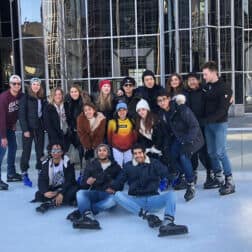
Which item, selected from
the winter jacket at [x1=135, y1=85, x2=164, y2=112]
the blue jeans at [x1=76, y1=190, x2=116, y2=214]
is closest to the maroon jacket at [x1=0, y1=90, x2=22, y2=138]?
the winter jacket at [x1=135, y1=85, x2=164, y2=112]

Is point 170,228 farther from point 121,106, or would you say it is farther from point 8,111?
point 8,111

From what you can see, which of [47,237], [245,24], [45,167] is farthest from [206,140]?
[245,24]

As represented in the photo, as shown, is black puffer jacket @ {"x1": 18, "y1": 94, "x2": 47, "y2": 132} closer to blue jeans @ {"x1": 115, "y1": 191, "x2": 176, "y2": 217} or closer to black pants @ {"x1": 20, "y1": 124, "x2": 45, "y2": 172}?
black pants @ {"x1": 20, "y1": 124, "x2": 45, "y2": 172}

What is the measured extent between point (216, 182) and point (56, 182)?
234 centimetres

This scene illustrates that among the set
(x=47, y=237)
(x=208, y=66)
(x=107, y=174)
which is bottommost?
(x=47, y=237)

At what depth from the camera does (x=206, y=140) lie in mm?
7102

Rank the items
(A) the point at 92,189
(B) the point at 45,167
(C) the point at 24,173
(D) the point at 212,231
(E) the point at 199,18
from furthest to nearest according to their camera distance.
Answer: (E) the point at 199,18
(C) the point at 24,173
(B) the point at 45,167
(A) the point at 92,189
(D) the point at 212,231

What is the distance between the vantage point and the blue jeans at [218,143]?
268 inches

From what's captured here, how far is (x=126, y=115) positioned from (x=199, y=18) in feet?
41.9

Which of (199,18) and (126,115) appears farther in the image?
(199,18)

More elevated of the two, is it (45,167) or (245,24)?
(245,24)

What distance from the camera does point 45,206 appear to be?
6344mm

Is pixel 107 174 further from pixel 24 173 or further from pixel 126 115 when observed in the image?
pixel 24 173

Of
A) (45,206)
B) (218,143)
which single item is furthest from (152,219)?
(218,143)
